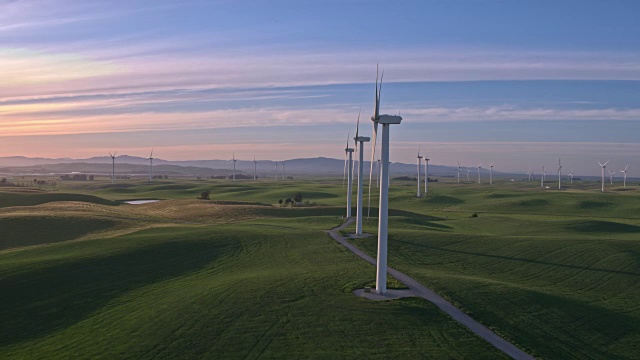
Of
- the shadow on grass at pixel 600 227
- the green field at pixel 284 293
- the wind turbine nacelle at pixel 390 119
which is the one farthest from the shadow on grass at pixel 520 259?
the shadow on grass at pixel 600 227

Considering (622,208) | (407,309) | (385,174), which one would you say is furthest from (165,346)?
(622,208)

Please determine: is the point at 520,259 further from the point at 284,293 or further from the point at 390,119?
the point at 284,293

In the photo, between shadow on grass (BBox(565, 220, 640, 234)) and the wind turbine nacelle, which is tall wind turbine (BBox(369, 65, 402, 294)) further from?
shadow on grass (BBox(565, 220, 640, 234))

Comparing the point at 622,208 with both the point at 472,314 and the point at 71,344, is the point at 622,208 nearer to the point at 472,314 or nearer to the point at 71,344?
the point at 472,314

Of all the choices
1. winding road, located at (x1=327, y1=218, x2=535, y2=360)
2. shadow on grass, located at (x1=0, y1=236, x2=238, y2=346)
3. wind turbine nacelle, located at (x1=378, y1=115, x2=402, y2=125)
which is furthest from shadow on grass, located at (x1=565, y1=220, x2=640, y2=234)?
wind turbine nacelle, located at (x1=378, y1=115, x2=402, y2=125)

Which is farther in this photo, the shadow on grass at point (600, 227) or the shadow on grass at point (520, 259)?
the shadow on grass at point (600, 227)

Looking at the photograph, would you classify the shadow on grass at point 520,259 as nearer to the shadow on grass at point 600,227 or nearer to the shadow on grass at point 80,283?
the shadow on grass at point 80,283

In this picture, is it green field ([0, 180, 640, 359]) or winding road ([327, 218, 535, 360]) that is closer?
winding road ([327, 218, 535, 360])
